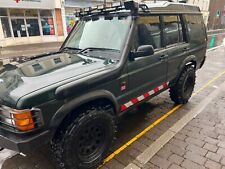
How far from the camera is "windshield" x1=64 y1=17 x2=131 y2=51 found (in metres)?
3.00

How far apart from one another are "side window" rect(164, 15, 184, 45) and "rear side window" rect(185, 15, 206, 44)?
14.2 inches

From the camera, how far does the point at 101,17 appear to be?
340cm

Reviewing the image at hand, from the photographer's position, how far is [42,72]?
8.14 ft

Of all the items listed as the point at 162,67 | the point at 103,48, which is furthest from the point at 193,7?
the point at 103,48

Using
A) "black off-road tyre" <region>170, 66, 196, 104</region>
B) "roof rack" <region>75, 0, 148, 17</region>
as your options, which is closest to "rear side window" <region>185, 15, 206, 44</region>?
"black off-road tyre" <region>170, 66, 196, 104</region>

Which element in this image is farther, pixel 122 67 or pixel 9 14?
pixel 9 14

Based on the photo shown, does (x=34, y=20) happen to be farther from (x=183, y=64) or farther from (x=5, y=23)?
(x=183, y=64)

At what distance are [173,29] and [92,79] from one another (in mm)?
2384

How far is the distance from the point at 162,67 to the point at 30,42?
57.5 ft

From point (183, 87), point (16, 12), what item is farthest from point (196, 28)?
point (16, 12)

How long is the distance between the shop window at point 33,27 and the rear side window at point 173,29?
17243 millimetres

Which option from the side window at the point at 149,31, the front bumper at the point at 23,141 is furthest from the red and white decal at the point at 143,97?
the front bumper at the point at 23,141

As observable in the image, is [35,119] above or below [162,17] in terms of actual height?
below

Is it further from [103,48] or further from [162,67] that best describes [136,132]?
[103,48]
